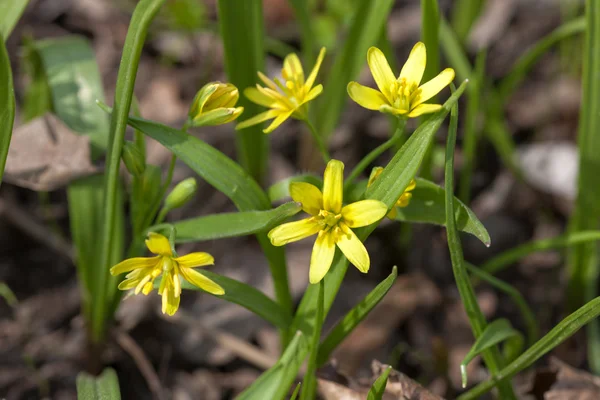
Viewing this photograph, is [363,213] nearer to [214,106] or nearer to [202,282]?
[202,282]

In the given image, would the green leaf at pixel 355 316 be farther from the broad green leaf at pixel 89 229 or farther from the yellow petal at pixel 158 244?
the broad green leaf at pixel 89 229

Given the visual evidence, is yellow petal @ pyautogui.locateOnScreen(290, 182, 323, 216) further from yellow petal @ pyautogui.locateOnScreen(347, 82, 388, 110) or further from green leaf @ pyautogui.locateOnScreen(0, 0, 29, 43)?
green leaf @ pyautogui.locateOnScreen(0, 0, 29, 43)

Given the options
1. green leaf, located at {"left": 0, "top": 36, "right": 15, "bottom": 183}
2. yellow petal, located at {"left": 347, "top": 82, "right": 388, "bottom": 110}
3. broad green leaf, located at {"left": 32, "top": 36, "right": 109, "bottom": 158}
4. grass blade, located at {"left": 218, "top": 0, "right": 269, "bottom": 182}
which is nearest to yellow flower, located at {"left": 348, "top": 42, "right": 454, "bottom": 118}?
yellow petal, located at {"left": 347, "top": 82, "right": 388, "bottom": 110}

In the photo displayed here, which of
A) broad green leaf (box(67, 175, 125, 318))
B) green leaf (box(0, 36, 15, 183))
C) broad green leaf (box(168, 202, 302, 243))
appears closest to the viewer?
broad green leaf (box(168, 202, 302, 243))

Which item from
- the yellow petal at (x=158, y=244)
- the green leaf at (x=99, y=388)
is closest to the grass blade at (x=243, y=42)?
the yellow petal at (x=158, y=244)

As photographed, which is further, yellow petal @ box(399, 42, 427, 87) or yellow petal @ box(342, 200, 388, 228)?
yellow petal @ box(399, 42, 427, 87)

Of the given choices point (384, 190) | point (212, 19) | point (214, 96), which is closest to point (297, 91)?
point (214, 96)
